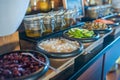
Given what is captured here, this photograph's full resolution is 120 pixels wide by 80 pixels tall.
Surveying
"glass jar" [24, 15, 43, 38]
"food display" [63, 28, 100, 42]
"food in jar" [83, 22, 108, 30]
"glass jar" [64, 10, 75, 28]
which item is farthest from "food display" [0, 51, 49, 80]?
"food in jar" [83, 22, 108, 30]

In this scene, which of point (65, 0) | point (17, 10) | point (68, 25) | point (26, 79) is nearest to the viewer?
point (26, 79)

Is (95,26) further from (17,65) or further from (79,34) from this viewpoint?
(17,65)

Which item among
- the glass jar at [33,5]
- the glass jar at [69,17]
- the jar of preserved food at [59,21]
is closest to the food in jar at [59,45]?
the jar of preserved food at [59,21]

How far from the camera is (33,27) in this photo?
1.22 m

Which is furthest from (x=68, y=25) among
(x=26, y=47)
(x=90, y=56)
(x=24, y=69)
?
(x=24, y=69)

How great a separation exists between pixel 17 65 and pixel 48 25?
569 mm

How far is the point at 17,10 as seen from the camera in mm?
882

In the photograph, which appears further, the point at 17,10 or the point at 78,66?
→ the point at 78,66

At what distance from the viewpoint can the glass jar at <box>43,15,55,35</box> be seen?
4.25 feet

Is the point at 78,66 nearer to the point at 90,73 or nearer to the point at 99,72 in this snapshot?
the point at 90,73

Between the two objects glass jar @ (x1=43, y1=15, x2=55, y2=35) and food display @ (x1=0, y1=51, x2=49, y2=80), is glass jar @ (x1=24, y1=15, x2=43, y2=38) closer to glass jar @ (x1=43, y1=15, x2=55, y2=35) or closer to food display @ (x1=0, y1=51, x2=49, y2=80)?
glass jar @ (x1=43, y1=15, x2=55, y2=35)

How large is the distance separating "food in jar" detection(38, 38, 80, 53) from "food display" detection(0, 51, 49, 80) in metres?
0.14

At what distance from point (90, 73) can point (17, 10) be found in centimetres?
67

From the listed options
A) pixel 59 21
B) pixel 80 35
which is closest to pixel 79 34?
pixel 80 35
